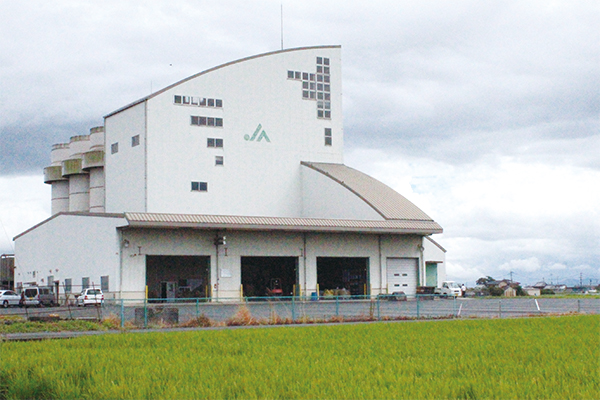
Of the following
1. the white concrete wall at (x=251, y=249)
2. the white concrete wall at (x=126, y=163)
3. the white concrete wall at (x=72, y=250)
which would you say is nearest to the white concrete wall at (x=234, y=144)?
the white concrete wall at (x=126, y=163)

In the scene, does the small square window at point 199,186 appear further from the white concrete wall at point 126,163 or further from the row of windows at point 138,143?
the row of windows at point 138,143

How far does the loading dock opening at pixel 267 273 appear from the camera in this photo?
62688 mm

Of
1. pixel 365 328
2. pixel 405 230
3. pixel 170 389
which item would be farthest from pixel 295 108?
pixel 170 389

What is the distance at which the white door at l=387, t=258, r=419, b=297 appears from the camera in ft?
196

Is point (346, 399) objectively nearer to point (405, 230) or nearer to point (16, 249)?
point (405, 230)

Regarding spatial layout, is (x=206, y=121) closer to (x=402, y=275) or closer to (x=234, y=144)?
(x=234, y=144)

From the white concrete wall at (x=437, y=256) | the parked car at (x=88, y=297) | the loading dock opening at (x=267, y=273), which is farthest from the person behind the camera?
the white concrete wall at (x=437, y=256)

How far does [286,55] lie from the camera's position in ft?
209

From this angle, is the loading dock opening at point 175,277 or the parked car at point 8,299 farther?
the loading dock opening at point 175,277

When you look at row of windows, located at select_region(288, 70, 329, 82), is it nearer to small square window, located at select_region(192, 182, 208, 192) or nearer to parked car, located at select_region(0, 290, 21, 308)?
small square window, located at select_region(192, 182, 208, 192)

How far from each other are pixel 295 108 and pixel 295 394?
5398cm

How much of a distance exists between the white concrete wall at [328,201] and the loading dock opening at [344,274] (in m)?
3.87

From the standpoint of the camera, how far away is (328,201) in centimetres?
6109

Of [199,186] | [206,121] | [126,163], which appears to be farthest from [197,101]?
[126,163]
